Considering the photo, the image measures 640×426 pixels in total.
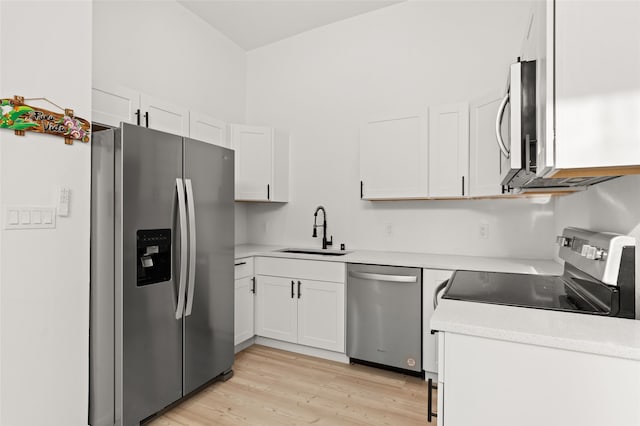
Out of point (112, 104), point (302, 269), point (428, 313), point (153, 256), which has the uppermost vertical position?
point (112, 104)

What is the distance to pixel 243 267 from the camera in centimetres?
310

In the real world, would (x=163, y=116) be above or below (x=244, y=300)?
above

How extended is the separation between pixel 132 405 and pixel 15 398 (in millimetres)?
527

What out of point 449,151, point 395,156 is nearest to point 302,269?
point 395,156

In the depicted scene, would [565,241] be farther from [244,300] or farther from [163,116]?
[163,116]

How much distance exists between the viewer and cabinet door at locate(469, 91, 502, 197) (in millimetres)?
2463

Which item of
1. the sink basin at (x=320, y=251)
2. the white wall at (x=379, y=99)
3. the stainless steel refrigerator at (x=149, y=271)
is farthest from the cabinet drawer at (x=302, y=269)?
the stainless steel refrigerator at (x=149, y=271)

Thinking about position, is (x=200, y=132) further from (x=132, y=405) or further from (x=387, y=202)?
(x=132, y=405)

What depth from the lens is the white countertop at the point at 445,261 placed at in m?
2.37

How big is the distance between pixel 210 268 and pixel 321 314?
104 cm

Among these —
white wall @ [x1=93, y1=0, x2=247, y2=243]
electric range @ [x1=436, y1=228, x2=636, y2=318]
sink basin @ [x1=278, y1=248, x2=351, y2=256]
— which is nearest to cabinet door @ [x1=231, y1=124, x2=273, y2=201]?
white wall @ [x1=93, y1=0, x2=247, y2=243]

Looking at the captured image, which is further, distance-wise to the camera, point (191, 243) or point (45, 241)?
point (191, 243)

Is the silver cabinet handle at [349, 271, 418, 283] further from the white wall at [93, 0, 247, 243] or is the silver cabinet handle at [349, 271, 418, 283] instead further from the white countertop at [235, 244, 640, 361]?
the white wall at [93, 0, 247, 243]

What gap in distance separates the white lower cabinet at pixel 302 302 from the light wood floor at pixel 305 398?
235mm
